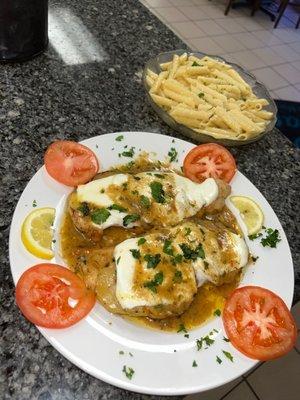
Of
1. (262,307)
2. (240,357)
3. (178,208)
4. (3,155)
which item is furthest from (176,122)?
(240,357)

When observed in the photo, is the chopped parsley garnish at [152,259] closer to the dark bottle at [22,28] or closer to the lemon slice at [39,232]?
the lemon slice at [39,232]

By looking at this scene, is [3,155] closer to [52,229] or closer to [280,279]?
[52,229]

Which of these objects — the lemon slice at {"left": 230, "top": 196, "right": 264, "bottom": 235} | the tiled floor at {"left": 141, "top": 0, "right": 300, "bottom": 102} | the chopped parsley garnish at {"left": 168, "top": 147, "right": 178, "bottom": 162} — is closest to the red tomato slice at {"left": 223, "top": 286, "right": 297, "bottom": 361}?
the lemon slice at {"left": 230, "top": 196, "right": 264, "bottom": 235}

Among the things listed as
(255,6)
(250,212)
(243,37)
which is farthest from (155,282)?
(255,6)

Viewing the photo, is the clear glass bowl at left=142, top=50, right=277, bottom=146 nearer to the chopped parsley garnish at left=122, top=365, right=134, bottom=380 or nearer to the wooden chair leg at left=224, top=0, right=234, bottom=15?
the chopped parsley garnish at left=122, top=365, right=134, bottom=380

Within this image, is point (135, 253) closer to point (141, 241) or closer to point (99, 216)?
point (141, 241)

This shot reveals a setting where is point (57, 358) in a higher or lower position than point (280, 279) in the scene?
lower

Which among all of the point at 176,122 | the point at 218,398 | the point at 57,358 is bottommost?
the point at 218,398

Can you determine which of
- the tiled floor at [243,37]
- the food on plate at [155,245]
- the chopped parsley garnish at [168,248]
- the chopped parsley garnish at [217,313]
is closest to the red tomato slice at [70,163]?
the food on plate at [155,245]
